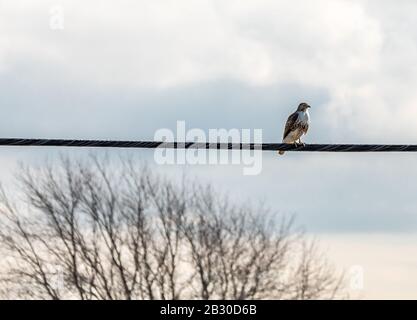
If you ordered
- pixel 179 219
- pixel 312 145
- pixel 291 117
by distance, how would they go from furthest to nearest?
pixel 179 219 → pixel 291 117 → pixel 312 145

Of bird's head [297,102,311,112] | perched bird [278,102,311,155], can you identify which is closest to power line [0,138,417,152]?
perched bird [278,102,311,155]

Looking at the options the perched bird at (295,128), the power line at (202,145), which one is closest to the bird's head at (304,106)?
the perched bird at (295,128)

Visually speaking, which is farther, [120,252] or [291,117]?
[120,252]

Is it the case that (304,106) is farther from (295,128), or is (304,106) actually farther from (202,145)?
(202,145)

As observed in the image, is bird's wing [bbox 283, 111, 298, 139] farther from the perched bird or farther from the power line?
the power line

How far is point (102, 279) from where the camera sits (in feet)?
132

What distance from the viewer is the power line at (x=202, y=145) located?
13719 millimetres

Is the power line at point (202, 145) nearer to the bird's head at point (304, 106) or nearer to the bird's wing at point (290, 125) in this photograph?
the bird's wing at point (290, 125)

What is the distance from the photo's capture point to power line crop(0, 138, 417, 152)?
45.0ft

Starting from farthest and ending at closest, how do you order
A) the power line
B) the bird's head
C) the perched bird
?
the bird's head, the perched bird, the power line

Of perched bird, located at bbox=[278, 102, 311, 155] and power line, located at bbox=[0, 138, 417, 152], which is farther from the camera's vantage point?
perched bird, located at bbox=[278, 102, 311, 155]
